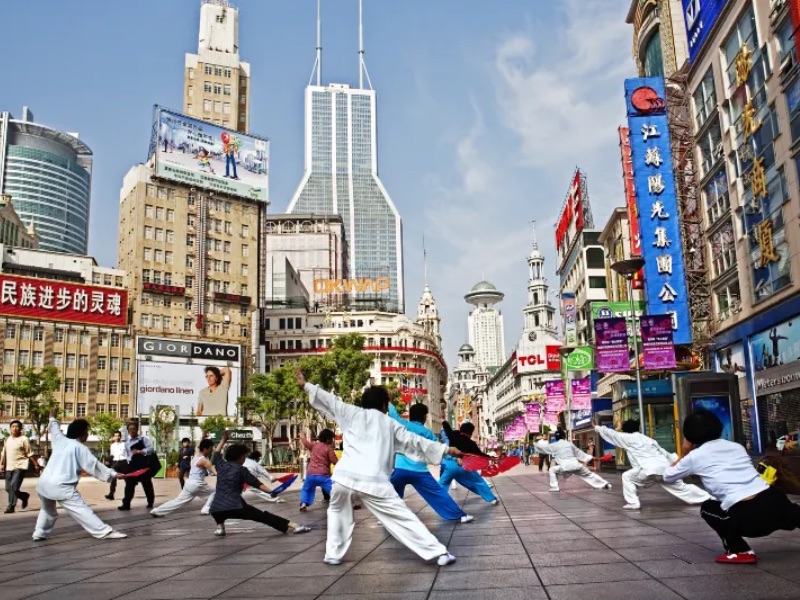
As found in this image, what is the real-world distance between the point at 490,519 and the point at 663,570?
580 centimetres

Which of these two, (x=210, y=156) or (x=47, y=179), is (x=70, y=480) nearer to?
A: (x=210, y=156)

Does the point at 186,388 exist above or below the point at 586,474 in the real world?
above

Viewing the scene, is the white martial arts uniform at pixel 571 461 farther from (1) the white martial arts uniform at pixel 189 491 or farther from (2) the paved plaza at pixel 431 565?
(1) the white martial arts uniform at pixel 189 491

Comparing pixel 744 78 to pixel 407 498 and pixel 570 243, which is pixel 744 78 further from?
pixel 570 243

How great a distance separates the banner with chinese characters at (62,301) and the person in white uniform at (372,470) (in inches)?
2819

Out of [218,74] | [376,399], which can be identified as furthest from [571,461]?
[218,74]

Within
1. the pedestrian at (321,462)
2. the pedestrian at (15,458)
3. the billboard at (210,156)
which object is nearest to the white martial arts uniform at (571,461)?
the pedestrian at (321,462)

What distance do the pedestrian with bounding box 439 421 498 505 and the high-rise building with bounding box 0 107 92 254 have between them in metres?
175

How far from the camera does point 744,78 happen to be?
31.8 metres

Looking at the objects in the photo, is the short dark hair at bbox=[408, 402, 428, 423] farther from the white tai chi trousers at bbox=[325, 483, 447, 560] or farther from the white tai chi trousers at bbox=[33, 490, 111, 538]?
the white tai chi trousers at bbox=[33, 490, 111, 538]

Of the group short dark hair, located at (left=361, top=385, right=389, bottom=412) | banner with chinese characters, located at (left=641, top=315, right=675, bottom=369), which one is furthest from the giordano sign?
short dark hair, located at (left=361, top=385, right=389, bottom=412)

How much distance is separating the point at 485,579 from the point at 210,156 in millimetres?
85006

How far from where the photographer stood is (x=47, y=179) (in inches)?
6949

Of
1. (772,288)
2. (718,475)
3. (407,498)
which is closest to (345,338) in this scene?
(772,288)
